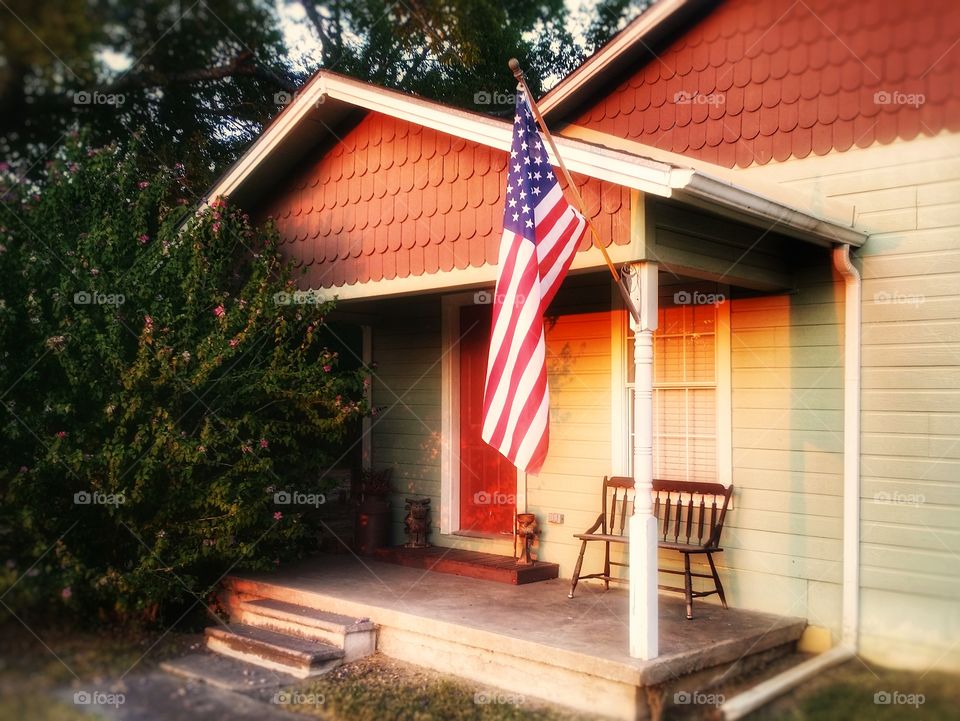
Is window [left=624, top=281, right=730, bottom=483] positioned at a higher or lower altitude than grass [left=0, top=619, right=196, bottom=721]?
higher

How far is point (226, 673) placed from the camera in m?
5.82

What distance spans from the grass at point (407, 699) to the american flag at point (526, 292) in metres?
1.42

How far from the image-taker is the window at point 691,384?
6.57 meters

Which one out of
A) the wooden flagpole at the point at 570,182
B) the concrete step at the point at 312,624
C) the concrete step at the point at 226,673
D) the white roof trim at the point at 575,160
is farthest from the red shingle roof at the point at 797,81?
the concrete step at the point at 226,673

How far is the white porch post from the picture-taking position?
15.9ft

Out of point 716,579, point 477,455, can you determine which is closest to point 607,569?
point 716,579

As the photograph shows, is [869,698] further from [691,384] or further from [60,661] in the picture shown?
[60,661]

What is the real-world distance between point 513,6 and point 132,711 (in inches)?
562

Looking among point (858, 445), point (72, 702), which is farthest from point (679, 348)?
point (72, 702)

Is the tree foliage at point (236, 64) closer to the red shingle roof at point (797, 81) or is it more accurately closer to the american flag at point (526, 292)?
the red shingle roof at point (797, 81)

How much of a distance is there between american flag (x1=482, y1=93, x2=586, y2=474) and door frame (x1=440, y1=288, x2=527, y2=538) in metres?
3.54

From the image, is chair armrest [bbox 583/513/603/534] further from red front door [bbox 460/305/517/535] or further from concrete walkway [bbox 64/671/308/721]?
concrete walkway [bbox 64/671/308/721]

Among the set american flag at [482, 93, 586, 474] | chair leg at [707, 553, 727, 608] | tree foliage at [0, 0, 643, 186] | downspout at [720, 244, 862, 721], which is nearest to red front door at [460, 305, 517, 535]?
chair leg at [707, 553, 727, 608]

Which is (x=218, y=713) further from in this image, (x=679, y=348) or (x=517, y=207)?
(x=679, y=348)
